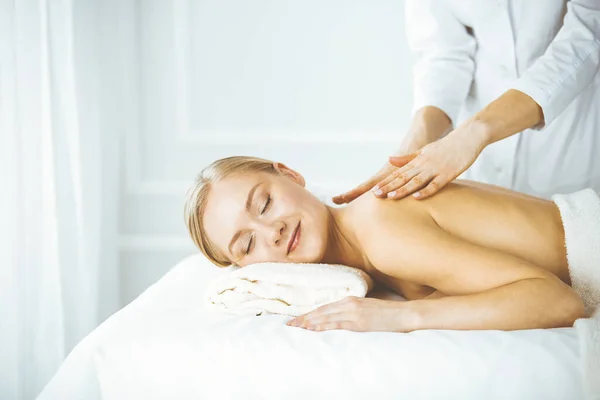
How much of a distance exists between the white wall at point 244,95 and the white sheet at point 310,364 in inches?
60.2

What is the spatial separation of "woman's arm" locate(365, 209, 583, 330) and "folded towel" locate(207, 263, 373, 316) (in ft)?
0.31

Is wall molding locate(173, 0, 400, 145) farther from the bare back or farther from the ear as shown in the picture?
the bare back

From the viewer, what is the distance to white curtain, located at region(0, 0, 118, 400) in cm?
184

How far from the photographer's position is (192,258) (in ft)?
6.64

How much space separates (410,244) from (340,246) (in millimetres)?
303

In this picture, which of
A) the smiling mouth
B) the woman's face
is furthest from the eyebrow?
the smiling mouth

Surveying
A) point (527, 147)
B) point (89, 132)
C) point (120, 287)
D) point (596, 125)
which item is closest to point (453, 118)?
point (527, 147)

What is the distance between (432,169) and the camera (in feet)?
4.99

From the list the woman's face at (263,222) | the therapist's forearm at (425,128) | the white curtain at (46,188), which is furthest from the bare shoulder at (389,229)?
the white curtain at (46,188)

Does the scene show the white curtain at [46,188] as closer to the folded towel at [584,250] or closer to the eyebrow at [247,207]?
the eyebrow at [247,207]

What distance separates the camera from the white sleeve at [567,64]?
67.6 inches

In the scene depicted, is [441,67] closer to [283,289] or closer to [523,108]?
[523,108]

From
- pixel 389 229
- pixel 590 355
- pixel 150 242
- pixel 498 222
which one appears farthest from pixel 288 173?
pixel 150 242

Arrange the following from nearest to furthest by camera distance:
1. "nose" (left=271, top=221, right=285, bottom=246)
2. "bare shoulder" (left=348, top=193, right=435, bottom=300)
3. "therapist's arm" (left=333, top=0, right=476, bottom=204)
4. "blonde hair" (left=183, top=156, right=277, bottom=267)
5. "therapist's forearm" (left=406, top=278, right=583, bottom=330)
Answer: "therapist's forearm" (left=406, top=278, right=583, bottom=330)
"bare shoulder" (left=348, top=193, right=435, bottom=300)
"nose" (left=271, top=221, right=285, bottom=246)
"blonde hair" (left=183, top=156, right=277, bottom=267)
"therapist's arm" (left=333, top=0, right=476, bottom=204)
